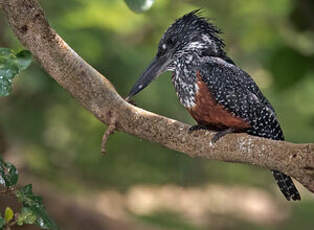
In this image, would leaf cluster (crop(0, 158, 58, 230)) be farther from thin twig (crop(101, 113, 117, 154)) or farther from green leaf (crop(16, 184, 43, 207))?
thin twig (crop(101, 113, 117, 154))

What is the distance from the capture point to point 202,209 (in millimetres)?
6992

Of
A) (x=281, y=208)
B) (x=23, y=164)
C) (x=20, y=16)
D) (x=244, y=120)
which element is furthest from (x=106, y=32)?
(x=281, y=208)

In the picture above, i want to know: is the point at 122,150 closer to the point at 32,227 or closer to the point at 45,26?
the point at 32,227

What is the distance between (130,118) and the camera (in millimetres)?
3223

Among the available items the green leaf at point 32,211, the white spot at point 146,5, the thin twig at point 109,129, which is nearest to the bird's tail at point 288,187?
the thin twig at point 109,129

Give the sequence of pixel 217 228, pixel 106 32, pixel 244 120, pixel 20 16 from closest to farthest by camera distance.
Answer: pixel 20 16 < pixel 244 120 < pixel 106 32 < pixel 217 228

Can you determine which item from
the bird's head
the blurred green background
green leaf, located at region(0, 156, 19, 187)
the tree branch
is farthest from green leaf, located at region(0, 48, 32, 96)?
the blurred green background

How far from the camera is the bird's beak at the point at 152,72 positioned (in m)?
3.79

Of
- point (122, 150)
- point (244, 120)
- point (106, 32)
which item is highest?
point (106, 32)

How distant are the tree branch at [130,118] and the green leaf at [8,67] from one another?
28.0 inches

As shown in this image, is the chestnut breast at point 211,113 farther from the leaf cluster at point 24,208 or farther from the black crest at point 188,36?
the leaf cluster at point 24,208

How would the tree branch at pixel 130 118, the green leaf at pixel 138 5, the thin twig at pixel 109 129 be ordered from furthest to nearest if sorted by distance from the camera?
the thin twig at pixel 109 129, the green leaf at pixel 138 5, the tree branch at pixel 130 118

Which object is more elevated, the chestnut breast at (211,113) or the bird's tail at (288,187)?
the chestnut breast at (211,113)

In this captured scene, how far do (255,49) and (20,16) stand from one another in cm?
296
